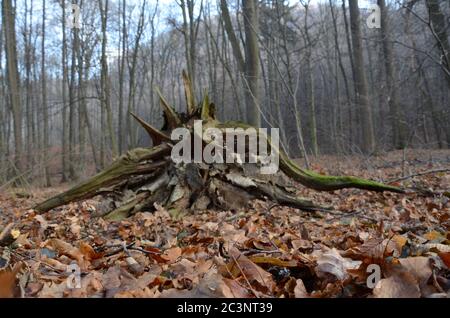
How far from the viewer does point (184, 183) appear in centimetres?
523

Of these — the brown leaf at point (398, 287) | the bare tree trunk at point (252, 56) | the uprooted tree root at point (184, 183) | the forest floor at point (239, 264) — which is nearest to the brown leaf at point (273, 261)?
the forest floor at point (239, 264)

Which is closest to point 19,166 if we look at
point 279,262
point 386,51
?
point 279,262

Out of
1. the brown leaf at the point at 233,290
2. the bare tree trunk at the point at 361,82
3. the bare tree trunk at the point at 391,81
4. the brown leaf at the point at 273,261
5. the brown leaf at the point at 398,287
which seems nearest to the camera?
the brown leaf at the point at 398,287

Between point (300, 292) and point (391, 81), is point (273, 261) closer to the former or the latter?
point (300, 292)

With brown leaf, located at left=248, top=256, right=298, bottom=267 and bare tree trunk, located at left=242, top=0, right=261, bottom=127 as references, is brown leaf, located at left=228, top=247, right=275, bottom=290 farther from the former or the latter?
bare tree trunk, located at left=242, top=0, right=261, bottom=127

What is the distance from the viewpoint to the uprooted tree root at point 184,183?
505 cm

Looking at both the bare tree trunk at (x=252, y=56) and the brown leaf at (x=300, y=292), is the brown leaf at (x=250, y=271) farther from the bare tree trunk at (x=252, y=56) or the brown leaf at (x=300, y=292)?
the bare tree trunk at (x=252, y=56)

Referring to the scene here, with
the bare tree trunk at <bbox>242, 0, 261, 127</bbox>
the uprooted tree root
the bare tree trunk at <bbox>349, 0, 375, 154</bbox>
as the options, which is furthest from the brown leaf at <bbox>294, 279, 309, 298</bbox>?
the bare tree trunk at <bbox>349, 0, 375, 154</bbox>

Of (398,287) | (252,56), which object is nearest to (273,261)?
(398,287)

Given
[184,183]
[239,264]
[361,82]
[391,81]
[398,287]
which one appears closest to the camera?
[398,287]

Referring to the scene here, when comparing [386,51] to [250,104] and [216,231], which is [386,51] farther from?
[216,231]

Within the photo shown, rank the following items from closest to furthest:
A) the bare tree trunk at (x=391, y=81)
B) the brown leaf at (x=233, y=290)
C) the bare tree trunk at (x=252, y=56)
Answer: the brown leaf at (x=233, y=290) → the bare tree trunk at (x=252, y=56) → the bare tree trunk at (x=391, y=81)

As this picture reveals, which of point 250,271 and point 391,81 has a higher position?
point 391,81
